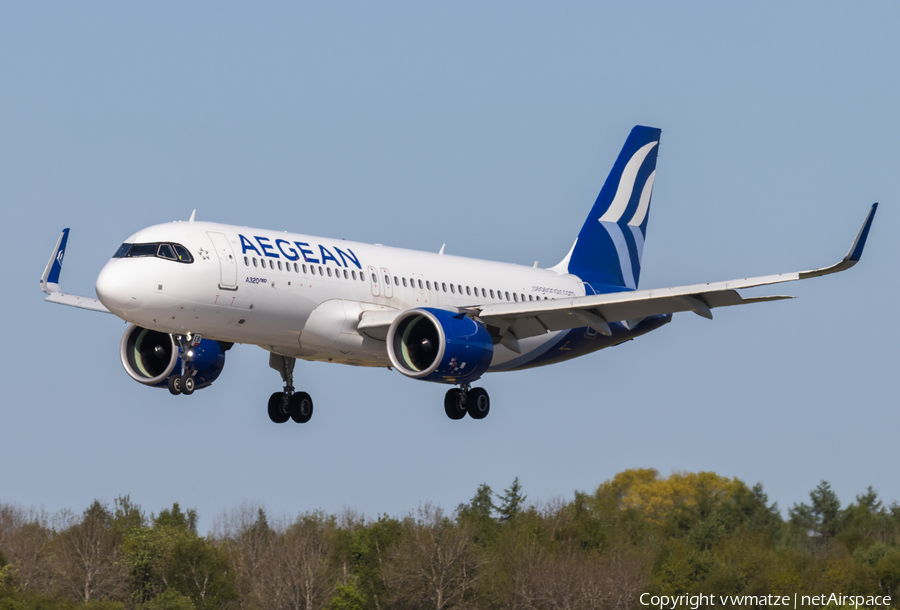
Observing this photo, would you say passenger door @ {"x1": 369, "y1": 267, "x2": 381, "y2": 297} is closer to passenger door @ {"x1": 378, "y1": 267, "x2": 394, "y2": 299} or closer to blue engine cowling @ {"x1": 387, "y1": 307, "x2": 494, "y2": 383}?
passenger door @ {"x1": 378, "y1": 267, "x2": 394, "y2": 299}

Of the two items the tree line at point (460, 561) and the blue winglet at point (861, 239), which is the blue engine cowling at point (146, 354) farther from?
the tree line at point (460, 561)

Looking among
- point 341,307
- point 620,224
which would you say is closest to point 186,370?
point 341,307

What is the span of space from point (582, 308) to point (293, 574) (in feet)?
179

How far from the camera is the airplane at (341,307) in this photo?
31891mm

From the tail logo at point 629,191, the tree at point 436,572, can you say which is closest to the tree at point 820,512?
the tree at point 436,572

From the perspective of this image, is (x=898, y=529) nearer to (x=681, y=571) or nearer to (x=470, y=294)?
(x=681, y=571)

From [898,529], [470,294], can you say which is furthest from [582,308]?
[898,529]

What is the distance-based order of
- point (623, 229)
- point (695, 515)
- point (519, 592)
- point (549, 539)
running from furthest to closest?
point (695, 515)
point (549, 539)
point (519, 592)
point (623, 229)

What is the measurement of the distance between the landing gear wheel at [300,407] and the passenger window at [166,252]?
350 inches

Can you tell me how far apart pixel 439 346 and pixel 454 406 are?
4592mm

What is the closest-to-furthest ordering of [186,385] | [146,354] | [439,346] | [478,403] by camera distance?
[186,385]
[439,346]
[146,354]
[478,403]

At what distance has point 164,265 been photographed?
3161cm

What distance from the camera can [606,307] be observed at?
36.0 m

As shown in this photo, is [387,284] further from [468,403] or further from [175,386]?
[175,386]
